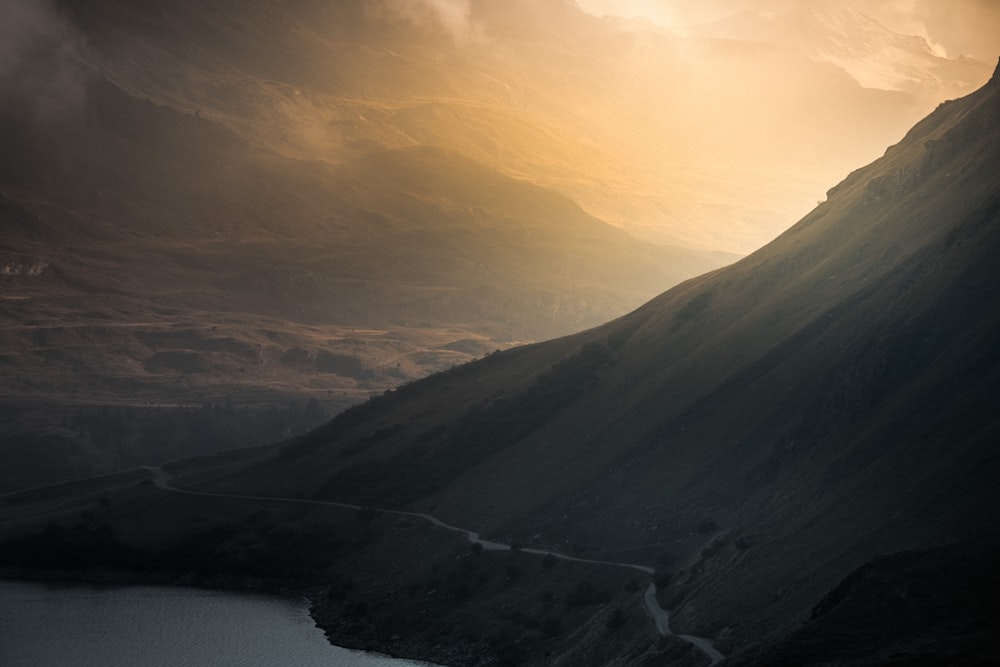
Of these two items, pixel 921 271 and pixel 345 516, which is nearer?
pixel 921 271

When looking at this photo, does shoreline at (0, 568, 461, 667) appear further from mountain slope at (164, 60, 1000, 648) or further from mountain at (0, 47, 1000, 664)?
mountain slope at (164, 60, 1000, 648)

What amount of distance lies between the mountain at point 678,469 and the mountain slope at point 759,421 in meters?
0.25

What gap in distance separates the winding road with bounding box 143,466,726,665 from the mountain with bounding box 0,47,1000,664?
1.76 feet

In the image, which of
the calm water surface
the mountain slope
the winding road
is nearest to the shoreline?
the calm water surface

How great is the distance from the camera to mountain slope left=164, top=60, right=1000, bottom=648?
199 ft

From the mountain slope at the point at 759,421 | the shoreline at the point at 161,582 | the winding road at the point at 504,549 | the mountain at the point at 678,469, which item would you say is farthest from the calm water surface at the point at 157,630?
the mountain slope at the point at 759,421

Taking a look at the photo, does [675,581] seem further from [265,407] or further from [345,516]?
[265,407]

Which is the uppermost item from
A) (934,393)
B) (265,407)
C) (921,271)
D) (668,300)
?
(265,407)

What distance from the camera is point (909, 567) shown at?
1725 inches

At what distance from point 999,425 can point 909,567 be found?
19.0m

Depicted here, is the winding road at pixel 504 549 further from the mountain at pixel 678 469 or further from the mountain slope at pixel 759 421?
the mountain slope at pixel 759 421

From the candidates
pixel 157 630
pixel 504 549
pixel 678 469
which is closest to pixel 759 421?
pixel 678 469

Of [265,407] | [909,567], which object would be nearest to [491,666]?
[909,567]

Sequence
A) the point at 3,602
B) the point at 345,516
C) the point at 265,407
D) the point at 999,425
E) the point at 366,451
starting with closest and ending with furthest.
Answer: the point at 999,425
the point at 3,602
the point at 345,516
the point at 366,451
the point at 265,407
